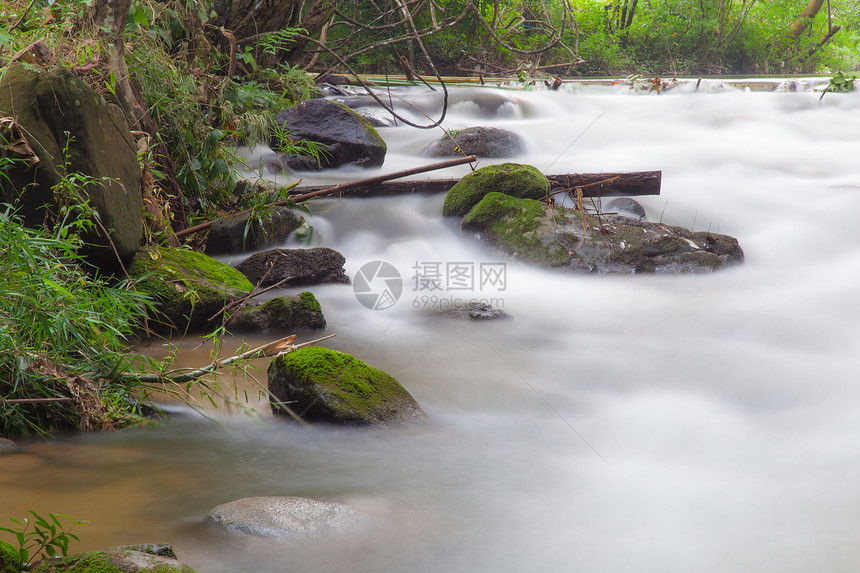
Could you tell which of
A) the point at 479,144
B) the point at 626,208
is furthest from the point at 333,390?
the point at 479,144

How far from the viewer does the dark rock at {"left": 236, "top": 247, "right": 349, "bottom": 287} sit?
4660 mm

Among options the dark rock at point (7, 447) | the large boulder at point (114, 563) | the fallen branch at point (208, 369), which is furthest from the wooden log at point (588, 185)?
the large boulder at point (114, 563)

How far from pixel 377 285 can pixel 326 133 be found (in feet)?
9.53

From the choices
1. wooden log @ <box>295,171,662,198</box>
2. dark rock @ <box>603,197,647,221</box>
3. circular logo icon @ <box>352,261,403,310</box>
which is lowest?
circular logo icon @ <box>352,261,403,310</box>

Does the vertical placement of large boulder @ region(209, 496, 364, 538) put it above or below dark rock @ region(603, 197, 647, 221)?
below

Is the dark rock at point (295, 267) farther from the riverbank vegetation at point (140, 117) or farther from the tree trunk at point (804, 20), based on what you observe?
the tree trunk at point (804, 20)

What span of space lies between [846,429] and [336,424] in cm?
240

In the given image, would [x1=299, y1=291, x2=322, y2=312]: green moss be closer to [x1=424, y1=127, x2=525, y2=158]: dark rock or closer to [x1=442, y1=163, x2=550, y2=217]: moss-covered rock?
[x1=442, y1=163, x2=550, y2=217]: moss-covered rock

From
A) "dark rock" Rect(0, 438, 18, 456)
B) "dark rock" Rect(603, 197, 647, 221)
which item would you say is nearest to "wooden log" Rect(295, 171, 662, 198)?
"dark rock" Rect(603, 197, 647, 221)

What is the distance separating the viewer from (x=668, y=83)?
474 inches

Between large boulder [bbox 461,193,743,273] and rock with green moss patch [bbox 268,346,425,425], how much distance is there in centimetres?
270

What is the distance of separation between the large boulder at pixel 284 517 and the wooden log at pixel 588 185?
4.33 m

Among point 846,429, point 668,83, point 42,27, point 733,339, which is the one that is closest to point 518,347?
point 733,339

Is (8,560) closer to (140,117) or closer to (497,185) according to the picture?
(140,117)
